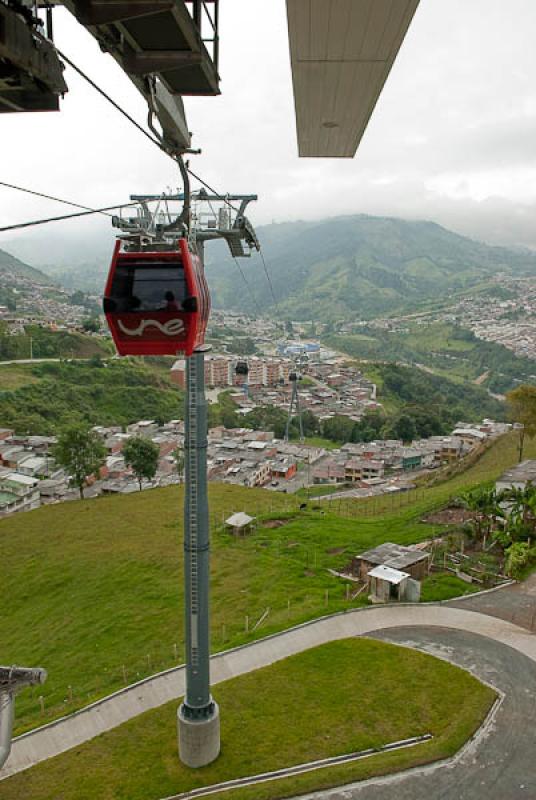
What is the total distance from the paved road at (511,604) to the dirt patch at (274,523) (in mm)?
9938

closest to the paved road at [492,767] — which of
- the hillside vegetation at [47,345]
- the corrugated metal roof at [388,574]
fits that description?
the corrugated metal roof at [388,574]

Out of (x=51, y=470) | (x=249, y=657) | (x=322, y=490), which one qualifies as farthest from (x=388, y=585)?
(x=51, y=470)

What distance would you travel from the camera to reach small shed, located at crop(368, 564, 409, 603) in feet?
47.9

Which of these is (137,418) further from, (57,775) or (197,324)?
(197,324)

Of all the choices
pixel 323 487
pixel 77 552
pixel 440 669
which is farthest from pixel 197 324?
pixel 323 487

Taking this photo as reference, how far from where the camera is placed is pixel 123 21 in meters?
2.18

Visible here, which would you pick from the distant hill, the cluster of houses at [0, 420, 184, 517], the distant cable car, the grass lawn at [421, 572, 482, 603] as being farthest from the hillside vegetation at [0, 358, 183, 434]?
the distant hill

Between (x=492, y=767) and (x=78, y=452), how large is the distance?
26441 millimetres

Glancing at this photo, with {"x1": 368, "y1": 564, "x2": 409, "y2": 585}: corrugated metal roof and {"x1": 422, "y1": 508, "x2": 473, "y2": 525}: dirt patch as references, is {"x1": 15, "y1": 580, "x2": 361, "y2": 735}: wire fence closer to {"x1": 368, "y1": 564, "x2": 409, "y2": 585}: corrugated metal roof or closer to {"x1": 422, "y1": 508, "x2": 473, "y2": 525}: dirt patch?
{"x1": 368, "y1": 564, "x2": 409, "y2": 585}: corrugated metal roof

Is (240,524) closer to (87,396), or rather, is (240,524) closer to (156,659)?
Result: (156,659)

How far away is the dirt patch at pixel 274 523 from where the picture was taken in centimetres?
2345

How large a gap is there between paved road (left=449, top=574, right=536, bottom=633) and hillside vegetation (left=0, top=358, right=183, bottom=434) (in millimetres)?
42666

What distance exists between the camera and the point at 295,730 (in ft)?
33.4

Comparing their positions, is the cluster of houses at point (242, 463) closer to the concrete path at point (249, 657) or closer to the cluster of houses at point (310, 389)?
the cluster of houses at point (310, 389)
